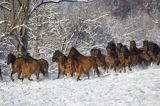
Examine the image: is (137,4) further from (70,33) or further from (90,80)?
(90,80)

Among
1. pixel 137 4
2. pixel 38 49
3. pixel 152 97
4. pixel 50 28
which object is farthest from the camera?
pixel 137 4

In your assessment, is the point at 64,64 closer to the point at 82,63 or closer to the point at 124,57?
the point at 82,63

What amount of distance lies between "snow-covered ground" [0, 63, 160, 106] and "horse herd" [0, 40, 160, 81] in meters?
0.92

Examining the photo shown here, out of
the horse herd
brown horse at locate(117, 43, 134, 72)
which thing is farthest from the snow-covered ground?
brown horse at locate(117, 43, 134, 72)

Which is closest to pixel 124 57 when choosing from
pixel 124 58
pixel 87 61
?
pixel 124 58

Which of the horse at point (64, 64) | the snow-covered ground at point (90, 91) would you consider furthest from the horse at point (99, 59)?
the snow-covered ground at point (90, 91)

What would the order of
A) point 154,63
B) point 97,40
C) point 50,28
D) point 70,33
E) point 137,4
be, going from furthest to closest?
point 137,4, point 97,40, point 70,33, point 50,28, point 154,63

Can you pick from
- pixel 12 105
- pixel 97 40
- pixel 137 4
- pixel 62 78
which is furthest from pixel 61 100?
pixel 137 4

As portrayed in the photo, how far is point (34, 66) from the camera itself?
66.9 feet

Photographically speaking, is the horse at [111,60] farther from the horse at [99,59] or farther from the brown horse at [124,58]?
the horse at [99,59]

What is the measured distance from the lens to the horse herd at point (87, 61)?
19.8 meters

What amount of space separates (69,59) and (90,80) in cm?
186

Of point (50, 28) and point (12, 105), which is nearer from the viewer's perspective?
point (12, 105)

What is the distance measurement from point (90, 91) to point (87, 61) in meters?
4.07
